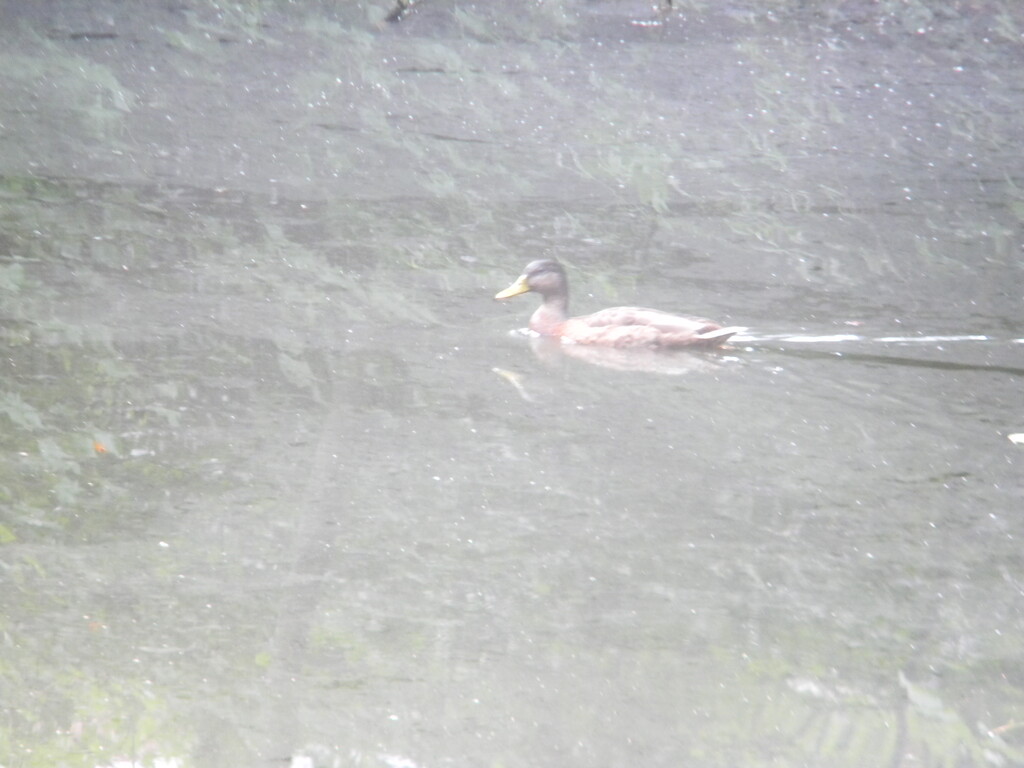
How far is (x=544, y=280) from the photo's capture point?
25.0ft

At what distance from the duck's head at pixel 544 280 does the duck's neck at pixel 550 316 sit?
0.10 feet

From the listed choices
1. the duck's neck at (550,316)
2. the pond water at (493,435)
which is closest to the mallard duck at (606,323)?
the duck's neck at (550,316)

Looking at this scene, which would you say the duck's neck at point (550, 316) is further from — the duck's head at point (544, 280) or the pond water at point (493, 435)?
the pond water at point (493, 435)

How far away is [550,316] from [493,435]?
180 centimetres

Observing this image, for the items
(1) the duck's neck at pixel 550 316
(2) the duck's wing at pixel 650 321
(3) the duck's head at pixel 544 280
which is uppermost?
(2) the duck's wing at pixel 650 321

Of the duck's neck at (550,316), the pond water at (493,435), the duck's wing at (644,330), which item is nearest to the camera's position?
the pond water at (493,435)

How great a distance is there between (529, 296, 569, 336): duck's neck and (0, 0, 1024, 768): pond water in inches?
6.8

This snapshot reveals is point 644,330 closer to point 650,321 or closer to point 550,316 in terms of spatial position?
point 650,321

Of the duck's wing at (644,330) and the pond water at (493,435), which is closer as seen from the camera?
the pond water at (493,435)

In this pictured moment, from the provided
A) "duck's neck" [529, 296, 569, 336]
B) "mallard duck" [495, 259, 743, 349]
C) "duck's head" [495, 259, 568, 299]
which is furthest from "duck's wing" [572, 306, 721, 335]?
"duck's head" [495, 259, 568, 299]

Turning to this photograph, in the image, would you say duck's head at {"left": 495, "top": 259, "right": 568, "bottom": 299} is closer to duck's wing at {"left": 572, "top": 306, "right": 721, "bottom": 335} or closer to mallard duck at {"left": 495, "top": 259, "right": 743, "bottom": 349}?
mallard duck at {"left": 495, "top": 259, "right": 743, "bottom": 349}

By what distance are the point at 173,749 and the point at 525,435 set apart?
249 centimetres

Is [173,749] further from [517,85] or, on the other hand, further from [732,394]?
[517,85]

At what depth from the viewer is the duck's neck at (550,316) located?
7487 millimetres
